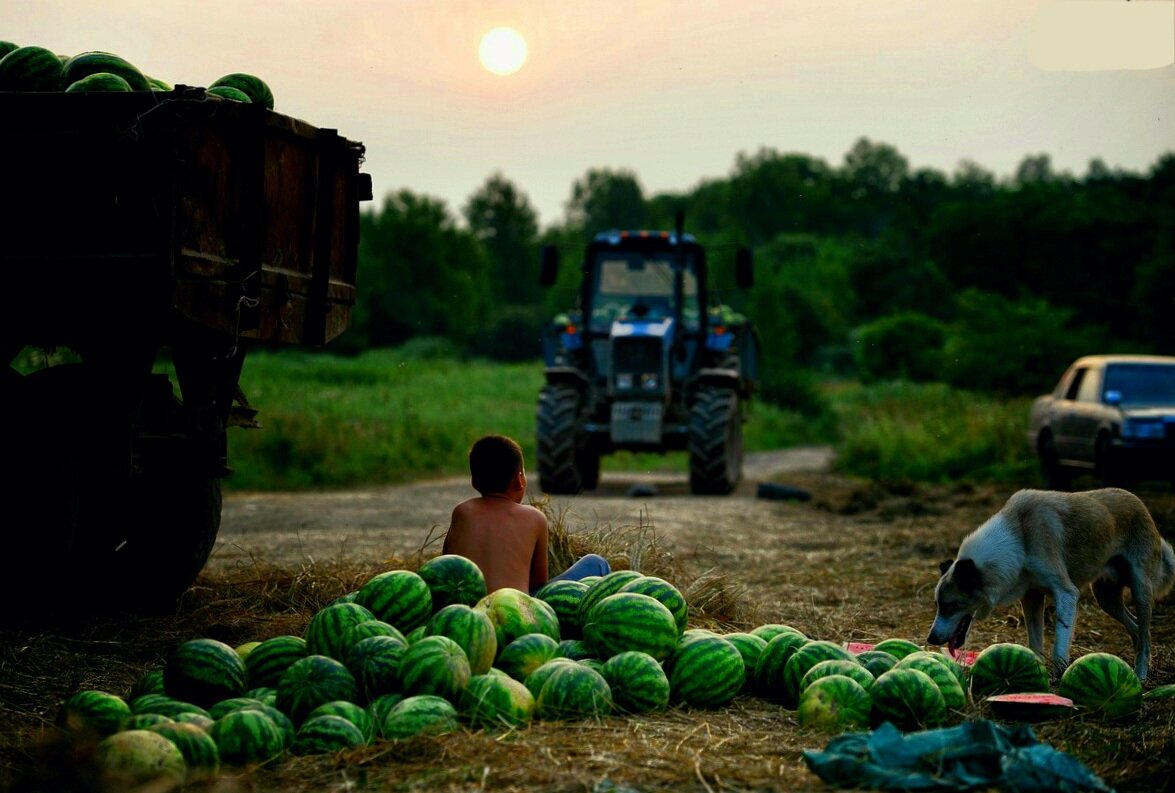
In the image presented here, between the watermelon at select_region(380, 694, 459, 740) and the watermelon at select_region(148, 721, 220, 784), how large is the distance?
594 mm

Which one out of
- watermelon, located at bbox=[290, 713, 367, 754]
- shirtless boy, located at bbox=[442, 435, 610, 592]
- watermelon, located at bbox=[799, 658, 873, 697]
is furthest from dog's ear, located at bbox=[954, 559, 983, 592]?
watermelon, located at bbox=[290, 713, 367, 754]

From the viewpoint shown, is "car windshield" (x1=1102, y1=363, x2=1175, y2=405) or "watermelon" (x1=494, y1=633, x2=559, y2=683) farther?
"car windshield" (x1=1102, y1=363, x2=1175, y2=405)

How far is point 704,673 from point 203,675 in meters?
1.99

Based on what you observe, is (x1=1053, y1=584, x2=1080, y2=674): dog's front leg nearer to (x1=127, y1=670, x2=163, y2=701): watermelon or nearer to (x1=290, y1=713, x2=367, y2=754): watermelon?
(x1=290, y1=713, x2=367, y2=754): watermelon

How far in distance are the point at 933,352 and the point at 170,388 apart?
59.0m

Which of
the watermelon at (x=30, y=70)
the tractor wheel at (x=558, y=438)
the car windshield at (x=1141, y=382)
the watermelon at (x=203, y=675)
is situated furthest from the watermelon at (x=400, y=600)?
the car windshield at (x=1141, y=382)

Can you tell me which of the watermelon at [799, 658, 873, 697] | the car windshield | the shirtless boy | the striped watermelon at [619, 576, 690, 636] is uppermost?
the car windshield

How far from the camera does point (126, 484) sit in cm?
673

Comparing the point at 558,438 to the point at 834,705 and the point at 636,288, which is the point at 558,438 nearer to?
the point at 636,288

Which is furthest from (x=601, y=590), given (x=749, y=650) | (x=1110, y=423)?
(x=1110, y=423)

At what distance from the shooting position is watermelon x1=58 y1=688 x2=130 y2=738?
14.7 ft

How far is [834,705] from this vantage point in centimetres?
495

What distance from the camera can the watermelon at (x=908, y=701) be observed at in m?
4.97

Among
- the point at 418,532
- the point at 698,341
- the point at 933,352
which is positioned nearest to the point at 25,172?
the point at 418,532
